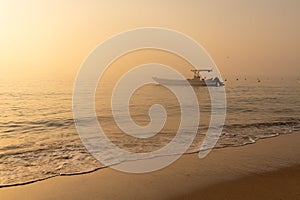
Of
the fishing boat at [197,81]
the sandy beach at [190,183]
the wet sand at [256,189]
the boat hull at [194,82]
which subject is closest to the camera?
the wet sand at [256,189]

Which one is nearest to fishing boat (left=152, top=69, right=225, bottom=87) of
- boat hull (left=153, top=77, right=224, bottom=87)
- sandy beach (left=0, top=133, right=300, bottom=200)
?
boat hull (left=153, top=77, right=224, bottom=87)

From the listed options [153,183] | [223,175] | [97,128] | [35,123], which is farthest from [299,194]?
[35,123]

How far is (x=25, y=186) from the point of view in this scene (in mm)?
9000

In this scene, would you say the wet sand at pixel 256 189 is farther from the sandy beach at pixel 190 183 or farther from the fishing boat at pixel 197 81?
the fishing boat at pixel 197 81

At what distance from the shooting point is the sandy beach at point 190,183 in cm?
826

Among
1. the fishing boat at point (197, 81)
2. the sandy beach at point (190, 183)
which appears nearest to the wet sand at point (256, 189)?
the sandy beach at point (190, 183)

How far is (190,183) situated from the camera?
30.3ft

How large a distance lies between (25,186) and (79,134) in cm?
895

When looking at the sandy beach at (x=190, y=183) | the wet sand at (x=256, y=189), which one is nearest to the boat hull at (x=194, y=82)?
the sandy beach at (x=190, y=183)

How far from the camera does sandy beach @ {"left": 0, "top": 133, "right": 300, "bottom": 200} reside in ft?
27.1

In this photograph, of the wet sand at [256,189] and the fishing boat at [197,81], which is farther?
the fishing boat at [197,81]

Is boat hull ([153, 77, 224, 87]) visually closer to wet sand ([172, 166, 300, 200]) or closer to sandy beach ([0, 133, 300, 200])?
sandy beach ([0, 133, 300, 200])

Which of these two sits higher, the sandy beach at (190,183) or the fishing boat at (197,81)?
the fishing boat at (197,81)

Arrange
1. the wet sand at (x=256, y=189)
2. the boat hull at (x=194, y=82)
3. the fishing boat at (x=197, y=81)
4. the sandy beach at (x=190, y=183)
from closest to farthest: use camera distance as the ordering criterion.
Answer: the wet sand at (x=256, y=189) → the sandy beach at (x=190, y=183) → the boat hull at (x=194, y=82) → the fishing boat at (x=197, y=81)
